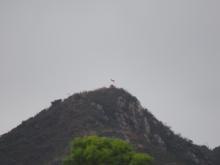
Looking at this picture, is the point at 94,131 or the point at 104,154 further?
the point at 94,131

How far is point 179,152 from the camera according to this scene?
144m

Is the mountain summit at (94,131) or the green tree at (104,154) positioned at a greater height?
the mountain summit at (94,131)

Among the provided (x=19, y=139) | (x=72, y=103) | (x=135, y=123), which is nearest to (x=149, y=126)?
(x=135, y=123)

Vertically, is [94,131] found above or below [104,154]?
above

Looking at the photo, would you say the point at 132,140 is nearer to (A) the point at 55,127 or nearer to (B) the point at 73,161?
(A) the point at 55,127

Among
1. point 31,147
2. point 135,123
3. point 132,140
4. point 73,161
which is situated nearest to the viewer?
point 73,161

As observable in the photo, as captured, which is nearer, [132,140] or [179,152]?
[132,140]

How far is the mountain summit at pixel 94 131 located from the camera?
121750 mm

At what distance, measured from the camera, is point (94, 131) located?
121m

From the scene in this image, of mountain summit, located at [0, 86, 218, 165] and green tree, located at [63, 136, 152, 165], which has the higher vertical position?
mountain summit, located at [0, 86, 218, 165]

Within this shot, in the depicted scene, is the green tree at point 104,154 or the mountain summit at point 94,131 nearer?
the green tree at point 104,154

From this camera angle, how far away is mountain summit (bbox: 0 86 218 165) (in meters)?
122

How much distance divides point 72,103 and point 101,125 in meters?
15.8

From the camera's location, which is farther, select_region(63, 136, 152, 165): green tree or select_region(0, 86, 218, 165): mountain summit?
select_region(0, 86, 218, 165): mountain summit
